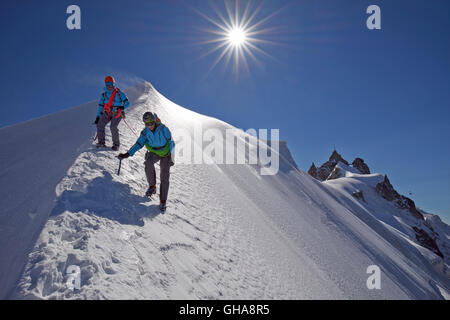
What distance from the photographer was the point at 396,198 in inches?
3002

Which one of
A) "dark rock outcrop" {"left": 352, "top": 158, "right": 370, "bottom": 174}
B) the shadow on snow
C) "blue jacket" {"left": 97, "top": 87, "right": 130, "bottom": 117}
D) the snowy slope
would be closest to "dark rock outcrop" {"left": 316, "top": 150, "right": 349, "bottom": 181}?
"dark rock outcrop" {"left": 352, "top": 158, "right": 370, "bottom": 174}

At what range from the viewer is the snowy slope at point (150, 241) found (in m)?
2.55

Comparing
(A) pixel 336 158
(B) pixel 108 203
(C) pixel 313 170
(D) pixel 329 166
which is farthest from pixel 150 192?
(A) pixel 336 158

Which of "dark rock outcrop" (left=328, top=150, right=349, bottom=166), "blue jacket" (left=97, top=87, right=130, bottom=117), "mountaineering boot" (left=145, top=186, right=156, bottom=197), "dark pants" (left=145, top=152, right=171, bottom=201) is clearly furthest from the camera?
"dark rock outcrop" (left=328, top=150, right=349, bottom=166)

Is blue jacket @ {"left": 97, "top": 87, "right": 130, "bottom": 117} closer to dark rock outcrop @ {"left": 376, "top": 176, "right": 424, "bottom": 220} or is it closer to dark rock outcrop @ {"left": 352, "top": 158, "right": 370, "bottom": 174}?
dark rock outcrop @ {"left": 376, "top": 176, "right": 424, "bottom": 220}

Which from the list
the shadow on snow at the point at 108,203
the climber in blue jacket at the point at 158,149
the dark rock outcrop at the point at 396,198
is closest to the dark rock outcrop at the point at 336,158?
the dark rock outcrop at the point at 396,198

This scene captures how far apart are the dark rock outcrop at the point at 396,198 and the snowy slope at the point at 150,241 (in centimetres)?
8546

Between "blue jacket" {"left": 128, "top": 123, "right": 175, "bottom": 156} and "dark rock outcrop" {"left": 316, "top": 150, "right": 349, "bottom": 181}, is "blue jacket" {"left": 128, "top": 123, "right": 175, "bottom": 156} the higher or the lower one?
the lower one

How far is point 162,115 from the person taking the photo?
1157 centimetres

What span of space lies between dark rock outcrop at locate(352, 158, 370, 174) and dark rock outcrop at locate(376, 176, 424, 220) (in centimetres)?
2895

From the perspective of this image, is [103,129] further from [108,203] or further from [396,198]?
[396,198]

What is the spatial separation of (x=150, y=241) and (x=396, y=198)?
329ft

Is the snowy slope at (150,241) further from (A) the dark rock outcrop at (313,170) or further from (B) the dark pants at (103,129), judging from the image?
(A) the dark rock outcrop at (313,170)

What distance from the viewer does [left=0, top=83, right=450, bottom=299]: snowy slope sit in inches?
100
